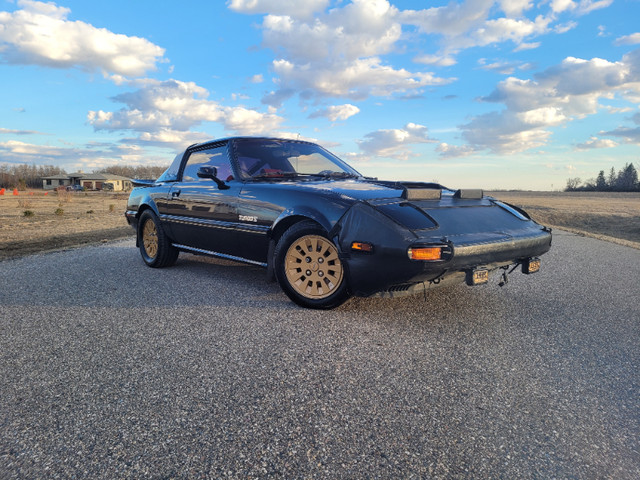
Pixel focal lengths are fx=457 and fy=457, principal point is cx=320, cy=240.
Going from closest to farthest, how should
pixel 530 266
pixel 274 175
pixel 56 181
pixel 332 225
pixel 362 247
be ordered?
pixel 362 247 → pixel 332 225 → pixel 530 266 → pixel 274 175 → pixel 56 181

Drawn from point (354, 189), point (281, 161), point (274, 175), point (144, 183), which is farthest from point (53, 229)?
point (354, 189)

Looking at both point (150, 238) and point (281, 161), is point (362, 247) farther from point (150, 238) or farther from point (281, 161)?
point (150, 238)

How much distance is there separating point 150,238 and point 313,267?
10.9 feet

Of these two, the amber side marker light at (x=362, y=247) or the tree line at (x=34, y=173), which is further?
the tree line at (x=34, y=173)

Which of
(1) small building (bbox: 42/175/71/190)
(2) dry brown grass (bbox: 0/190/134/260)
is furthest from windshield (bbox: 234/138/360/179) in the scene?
(1) small building (bbox: 42/175/71/190)

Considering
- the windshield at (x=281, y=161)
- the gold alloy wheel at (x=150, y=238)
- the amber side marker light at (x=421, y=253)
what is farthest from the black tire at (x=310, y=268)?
the gold alloy wheel at (x=150, y=238)

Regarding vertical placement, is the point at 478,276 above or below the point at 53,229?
above

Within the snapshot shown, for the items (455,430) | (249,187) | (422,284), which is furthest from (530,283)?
(455,430)

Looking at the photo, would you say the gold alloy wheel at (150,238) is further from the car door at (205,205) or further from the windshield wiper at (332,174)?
the windshield wiper at (332,174)

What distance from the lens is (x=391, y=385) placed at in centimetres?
260

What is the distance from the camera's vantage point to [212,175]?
4.82 meters

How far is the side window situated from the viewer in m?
5.11

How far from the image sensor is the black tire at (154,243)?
6059 mm

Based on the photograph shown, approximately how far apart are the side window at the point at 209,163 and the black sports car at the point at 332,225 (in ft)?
0.05
